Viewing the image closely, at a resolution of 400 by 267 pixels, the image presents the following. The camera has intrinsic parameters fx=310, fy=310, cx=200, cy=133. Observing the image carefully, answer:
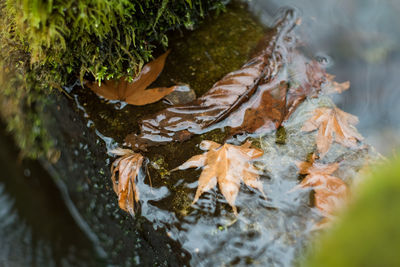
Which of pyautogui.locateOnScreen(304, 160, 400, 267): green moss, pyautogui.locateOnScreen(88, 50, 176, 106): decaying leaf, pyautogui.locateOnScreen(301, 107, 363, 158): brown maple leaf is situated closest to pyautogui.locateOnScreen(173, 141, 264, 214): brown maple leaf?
pyautogui.locateOnScreen(301, 107, 363, 158): brown maple leaf

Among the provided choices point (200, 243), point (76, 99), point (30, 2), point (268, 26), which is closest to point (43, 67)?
point (76, 99)

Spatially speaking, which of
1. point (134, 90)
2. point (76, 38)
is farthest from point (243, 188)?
point (76, 38)

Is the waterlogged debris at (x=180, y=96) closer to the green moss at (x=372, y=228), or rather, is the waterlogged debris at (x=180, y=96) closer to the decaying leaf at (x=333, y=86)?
the decaying leaf at (x=333, y=86)

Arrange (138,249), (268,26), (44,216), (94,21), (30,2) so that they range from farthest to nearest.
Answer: (44,216) → (268,26) → (138,249) → (94,21) → (30,2)

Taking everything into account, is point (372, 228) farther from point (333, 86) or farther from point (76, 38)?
point (333, 86)

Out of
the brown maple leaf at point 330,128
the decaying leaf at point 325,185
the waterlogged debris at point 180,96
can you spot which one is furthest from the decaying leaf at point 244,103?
the decaying leaf at point 325,185

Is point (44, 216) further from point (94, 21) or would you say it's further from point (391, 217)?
point (391, 217)
